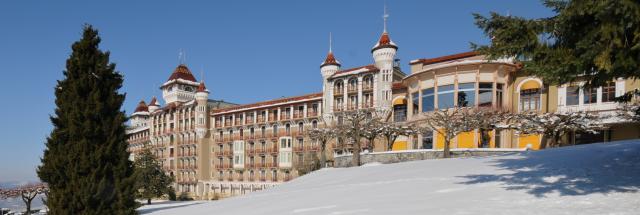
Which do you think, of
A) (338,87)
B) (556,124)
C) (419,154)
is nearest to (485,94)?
(556,124)

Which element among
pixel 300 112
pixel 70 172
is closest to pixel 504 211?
pixel 70 172

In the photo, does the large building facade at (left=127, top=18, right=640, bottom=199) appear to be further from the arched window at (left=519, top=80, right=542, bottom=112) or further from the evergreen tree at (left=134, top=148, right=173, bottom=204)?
the evergreen tree at (left=134, top=148, right=173, bottom=204)

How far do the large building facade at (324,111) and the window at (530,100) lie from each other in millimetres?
74

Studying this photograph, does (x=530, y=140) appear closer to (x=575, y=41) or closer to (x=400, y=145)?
(x=400, y=145)

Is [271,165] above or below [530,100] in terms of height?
below

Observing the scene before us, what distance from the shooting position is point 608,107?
102 feet

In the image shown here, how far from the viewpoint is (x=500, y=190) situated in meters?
13.3

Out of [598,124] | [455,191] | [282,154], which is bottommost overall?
[282,154]

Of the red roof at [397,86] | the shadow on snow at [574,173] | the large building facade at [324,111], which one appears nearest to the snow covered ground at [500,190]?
the shadow on snow at [574,173]

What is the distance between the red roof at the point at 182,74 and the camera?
78.4 meters

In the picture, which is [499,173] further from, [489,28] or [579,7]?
[579,7]

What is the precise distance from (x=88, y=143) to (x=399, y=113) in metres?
30.6

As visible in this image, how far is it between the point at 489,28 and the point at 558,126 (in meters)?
24.1

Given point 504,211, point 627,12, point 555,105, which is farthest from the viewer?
point 555,105
